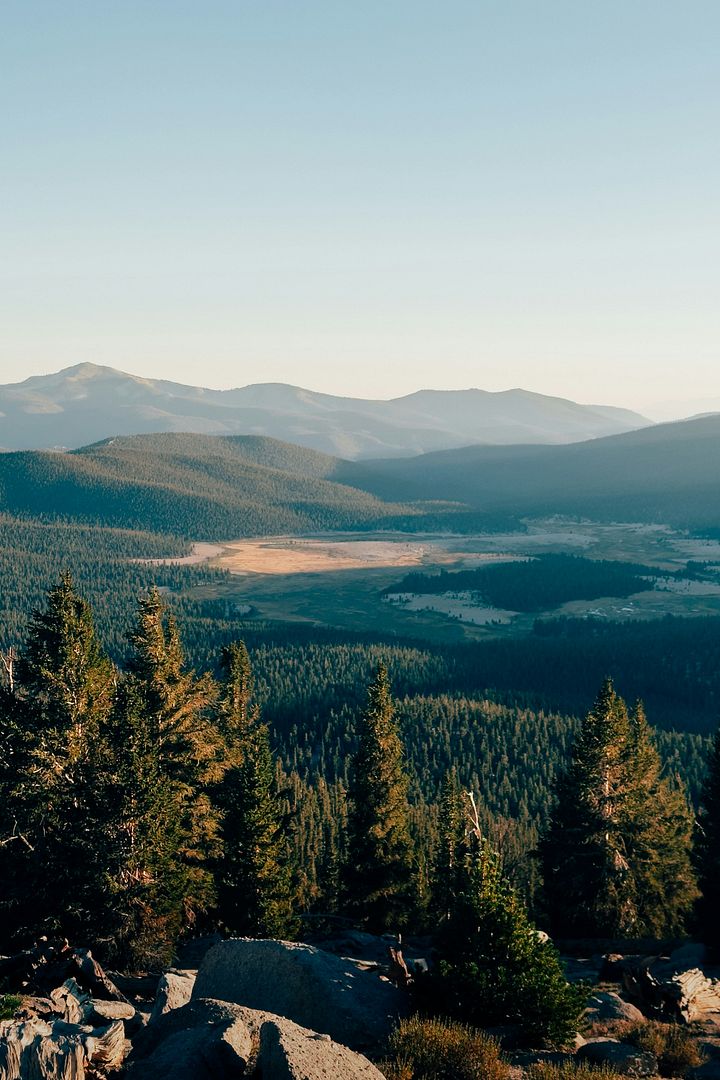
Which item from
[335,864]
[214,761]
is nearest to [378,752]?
[214,761]

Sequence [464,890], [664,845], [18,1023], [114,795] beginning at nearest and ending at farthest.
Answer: [18,1023] < [464,890] < [114,795] < [664,845]

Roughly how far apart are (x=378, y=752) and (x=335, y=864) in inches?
1072

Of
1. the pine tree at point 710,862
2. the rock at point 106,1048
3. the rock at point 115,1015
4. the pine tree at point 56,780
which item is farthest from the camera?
the pine tree at point 710,862

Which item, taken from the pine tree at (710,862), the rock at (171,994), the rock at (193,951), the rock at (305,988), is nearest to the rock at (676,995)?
the rock at (305,988)

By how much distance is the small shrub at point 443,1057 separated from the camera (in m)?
21.2

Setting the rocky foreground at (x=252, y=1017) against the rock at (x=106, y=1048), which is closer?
the rocky foreground at (x=252, y=1017)

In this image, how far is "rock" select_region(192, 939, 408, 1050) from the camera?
82.9 ft

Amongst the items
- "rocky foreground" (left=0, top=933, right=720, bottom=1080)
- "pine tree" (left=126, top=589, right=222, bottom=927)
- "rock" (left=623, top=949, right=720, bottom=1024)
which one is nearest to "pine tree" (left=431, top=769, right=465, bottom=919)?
"pine tree" (left=126, top=589, right=222, bottom=927)

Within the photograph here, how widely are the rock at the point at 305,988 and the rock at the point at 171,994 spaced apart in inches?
23.1

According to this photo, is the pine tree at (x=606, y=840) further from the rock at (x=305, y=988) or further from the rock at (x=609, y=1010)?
the rock at (x=305, y=988)

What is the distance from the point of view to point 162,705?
49406mm

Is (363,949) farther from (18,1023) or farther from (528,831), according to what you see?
(528,831)

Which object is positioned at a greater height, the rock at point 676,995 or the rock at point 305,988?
the rock at point 305,988

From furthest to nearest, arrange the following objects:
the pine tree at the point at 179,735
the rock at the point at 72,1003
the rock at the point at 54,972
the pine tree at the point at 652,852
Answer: the pine tree at the point at 652,852 < the pine tree at the point at 179,735 < the rock at the point at 54,972 < the rock at the point at 72,1003
